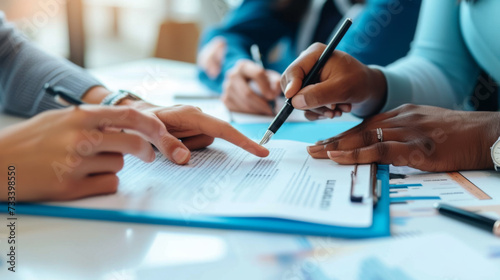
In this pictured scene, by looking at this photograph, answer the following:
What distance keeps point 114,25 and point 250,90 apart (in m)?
4.35

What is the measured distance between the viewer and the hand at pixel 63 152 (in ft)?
1.46

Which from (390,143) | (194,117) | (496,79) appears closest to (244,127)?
(194,117)

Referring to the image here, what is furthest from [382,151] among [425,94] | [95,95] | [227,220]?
[95,95]

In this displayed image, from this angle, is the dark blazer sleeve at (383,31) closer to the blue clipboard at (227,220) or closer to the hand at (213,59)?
the hand at (213,59)

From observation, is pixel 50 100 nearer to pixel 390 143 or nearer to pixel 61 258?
pixel 61 258

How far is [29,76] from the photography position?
866mm

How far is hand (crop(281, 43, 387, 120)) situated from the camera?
651 millimetres

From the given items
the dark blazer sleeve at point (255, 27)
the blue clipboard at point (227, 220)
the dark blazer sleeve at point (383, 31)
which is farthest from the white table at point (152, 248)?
the dark blazer sleeve at point (255, 27)

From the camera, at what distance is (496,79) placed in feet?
2.86

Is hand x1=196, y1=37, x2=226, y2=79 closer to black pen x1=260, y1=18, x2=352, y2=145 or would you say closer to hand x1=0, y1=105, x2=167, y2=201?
black pen x1=260, y1=18, x2=352, y2=145

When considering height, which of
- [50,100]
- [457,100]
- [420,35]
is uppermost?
[420,35]

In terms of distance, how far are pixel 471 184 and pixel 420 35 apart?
1.79 ft

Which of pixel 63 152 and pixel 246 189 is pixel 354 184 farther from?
pixel 63 152

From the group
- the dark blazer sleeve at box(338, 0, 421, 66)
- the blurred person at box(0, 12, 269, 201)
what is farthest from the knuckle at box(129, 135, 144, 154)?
the dark blazer sleeve at box(338, 0, 421, 66)
